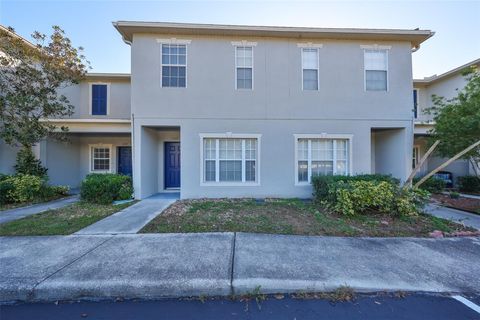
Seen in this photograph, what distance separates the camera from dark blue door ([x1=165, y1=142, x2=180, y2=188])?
10.6 metres

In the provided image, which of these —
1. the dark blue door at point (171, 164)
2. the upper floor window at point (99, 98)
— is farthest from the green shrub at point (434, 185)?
the upper floor window at point (99, 98)

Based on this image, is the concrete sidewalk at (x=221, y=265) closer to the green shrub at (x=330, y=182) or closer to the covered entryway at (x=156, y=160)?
the green shrub at (x=330, y=182)

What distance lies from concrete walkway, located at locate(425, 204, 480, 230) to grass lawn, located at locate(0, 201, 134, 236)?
10004 mm

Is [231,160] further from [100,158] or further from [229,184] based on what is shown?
[100,158]

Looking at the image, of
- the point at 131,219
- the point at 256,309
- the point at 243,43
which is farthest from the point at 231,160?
→ the point at 256,309

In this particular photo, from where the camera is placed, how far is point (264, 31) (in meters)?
8.49

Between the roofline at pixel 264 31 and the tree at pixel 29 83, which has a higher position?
the roofline at pixel 264 31

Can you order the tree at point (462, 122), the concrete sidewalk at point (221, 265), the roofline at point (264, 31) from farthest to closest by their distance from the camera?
the roofline at point (264, 31), the tree at point (462, 122), the concrete sidewalk at point (221, 265)

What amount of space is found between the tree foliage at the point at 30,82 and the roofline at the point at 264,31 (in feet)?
10.8

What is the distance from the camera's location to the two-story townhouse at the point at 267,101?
864cm

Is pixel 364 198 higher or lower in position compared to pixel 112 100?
lower

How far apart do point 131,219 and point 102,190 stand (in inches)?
109

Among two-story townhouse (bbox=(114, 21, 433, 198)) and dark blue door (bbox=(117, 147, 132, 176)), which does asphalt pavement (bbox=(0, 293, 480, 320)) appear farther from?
dark blue door (bbox=(117, 147, 132, 176))

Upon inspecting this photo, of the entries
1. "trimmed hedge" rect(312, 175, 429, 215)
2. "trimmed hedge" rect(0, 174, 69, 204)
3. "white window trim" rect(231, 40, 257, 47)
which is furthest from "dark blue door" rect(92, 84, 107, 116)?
"trimmed hedge" rect(312, 175, 429, 215)
